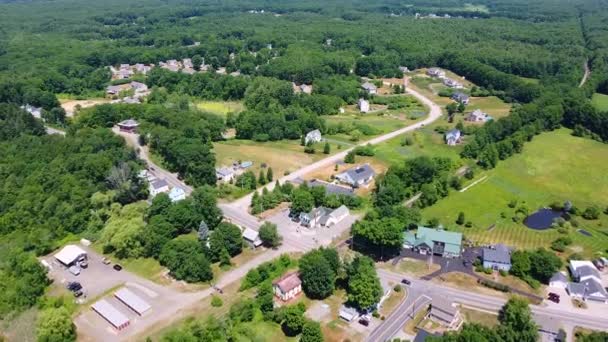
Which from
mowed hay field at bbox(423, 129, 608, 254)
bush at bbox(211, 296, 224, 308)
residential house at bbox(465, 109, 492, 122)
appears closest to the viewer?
bush at bbox(211, 296, 224, 308)

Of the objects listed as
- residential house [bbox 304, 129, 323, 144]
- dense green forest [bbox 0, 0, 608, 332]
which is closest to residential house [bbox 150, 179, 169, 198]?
dense green forest [bbox 0, 0, 608, 332]

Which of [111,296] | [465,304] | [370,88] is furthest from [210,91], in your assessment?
[465,304]

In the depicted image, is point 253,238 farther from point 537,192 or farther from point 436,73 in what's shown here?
point 436,73

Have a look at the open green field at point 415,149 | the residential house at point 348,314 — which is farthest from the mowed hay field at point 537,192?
the residential house at point 348,314

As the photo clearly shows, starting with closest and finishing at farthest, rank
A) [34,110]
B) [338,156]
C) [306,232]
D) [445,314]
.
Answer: [445,314]
[306,232]
[338,156]
[34,110]

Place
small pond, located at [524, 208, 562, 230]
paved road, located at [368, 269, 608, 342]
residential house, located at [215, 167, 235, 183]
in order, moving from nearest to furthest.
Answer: paved road, located at [368, 269, 608, 342] → small pond, located at [524, 208, 562, 230] → residential house, located at [215, 167, 235, 183]

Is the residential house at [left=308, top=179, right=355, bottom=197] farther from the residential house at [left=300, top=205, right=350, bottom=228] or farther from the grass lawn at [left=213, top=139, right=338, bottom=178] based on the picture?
the grass lawn at [left=213, top=139, right=338, bottom=178]
